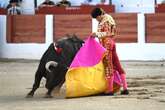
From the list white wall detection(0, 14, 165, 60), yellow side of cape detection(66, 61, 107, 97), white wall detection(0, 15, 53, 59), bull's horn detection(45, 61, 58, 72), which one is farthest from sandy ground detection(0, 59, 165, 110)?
white wall detection(0, 15, 53, 59)

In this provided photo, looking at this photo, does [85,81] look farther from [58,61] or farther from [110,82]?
[58,61]

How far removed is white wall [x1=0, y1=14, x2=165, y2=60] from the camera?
53.6 feet

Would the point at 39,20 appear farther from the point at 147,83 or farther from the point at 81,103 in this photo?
the point at 81,103

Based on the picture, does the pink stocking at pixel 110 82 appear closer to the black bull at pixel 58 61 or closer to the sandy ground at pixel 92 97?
the sandy ground at pixel 92 97

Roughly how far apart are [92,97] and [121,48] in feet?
27.4

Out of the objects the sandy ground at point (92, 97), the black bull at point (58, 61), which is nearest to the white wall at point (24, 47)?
the sandy ground at point (92, 97)

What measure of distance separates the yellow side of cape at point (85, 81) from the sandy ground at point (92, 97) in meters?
0.12

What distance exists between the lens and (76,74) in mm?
8266

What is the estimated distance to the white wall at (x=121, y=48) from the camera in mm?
16328

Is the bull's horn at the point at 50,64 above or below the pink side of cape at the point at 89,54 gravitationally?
below

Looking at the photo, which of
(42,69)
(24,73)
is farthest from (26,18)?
(42,69)

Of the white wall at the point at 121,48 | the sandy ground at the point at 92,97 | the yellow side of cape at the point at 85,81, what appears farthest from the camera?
the white wall at the point at 121,48

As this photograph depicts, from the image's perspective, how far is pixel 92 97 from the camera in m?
8.22

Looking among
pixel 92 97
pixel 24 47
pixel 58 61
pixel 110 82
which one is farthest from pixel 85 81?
pixel 24 47
